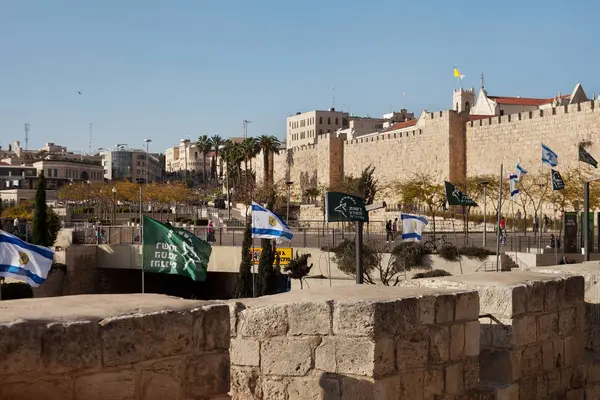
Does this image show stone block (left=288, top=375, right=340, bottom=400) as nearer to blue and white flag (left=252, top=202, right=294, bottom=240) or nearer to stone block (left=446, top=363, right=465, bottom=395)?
stone block (left=446, top=363, right=465, bottom=395)

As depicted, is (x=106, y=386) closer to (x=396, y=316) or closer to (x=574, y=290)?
(x=396, y=316)

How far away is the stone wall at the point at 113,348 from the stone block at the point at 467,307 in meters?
1.24

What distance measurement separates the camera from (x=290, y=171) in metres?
57.8

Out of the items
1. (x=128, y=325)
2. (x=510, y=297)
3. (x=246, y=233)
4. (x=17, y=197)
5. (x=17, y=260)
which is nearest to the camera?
(x=128, y=325)

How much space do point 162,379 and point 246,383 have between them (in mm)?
836

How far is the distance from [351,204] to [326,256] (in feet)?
34.7

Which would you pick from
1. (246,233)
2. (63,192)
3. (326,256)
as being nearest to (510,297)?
(246,233)

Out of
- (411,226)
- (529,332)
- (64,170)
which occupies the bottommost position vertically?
(529,332)

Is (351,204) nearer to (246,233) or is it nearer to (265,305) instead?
(265,305)

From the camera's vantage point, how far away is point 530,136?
3528 centimetres

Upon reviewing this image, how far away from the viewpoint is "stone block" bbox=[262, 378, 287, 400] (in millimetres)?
3248

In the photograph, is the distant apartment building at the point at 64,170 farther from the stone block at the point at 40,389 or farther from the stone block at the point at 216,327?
the stone block at the point at 40,389

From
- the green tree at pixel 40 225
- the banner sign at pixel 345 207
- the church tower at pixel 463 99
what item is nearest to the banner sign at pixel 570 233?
the banner sign at pixel 345 207

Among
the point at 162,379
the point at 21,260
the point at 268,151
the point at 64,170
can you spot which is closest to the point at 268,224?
the point at 21,260
